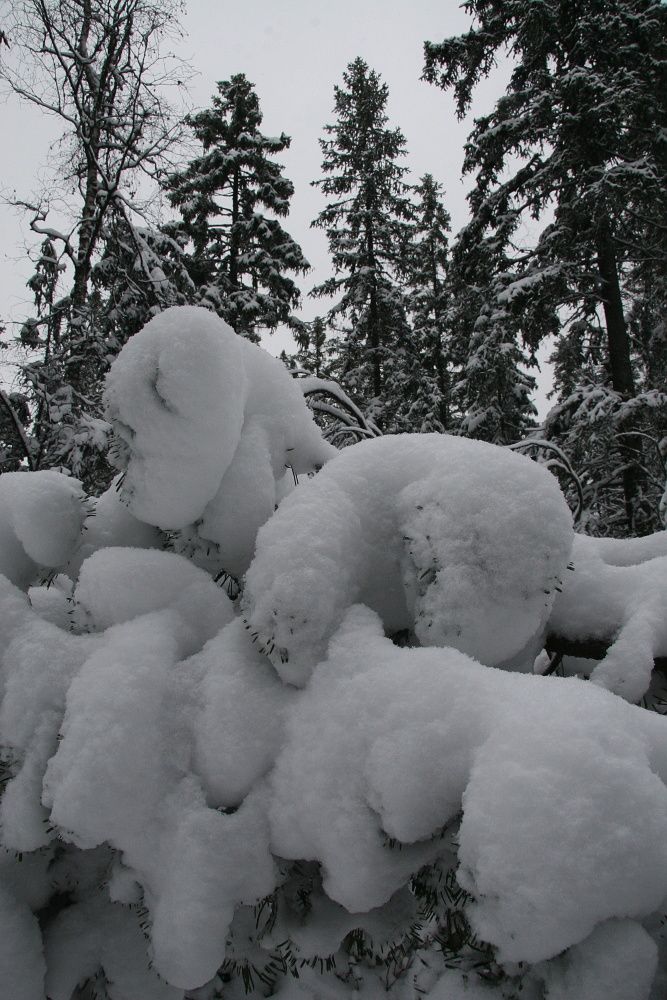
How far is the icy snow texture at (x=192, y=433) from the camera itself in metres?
1.65

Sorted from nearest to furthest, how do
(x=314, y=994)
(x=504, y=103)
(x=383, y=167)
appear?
(x=314, y=994), (x=504, y=103), (x=383, y=167)

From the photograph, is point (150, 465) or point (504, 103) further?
point (504, 103)

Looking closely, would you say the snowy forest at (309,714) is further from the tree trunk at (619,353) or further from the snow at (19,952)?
the tree trunk at (619,353)

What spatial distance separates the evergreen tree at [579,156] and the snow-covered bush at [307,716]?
7657mm

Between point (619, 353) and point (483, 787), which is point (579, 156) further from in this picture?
Result: point (483, 787)

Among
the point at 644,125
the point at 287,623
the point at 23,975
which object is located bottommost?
the point at 23,975

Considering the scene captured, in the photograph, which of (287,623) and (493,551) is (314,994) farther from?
(493,551)

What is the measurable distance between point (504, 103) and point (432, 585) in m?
11.6

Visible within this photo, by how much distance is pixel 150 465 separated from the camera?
1.72 metres

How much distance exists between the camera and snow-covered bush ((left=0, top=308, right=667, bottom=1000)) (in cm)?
92

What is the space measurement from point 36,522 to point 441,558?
1.36m

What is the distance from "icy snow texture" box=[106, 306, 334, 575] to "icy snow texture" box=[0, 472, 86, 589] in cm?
30

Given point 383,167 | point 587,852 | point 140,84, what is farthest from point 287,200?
point 587,852

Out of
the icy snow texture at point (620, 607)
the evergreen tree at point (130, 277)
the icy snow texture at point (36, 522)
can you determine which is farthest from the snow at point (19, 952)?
the evergreen tree at point (130, 277)
